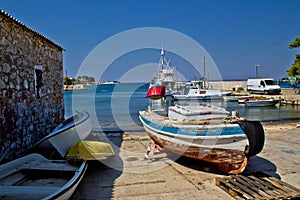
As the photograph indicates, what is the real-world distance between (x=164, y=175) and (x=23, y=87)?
170 inches

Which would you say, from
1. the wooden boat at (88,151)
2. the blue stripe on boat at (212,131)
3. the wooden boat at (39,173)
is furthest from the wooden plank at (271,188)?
the wooden boat at (39,173)

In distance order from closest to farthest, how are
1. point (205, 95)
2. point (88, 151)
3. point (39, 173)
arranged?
1. point (39, 173)
2. point (88, 151)
3. point (205, 95)

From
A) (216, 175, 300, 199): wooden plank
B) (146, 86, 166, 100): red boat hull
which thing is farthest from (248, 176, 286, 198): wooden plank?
(146, 86, 166, 100): red boat hull

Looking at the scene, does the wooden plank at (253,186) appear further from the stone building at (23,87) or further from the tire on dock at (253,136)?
the stone building at (23,87)

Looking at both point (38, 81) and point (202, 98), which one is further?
point (202, 98)

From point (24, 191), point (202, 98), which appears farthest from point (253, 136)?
point (202, 98)

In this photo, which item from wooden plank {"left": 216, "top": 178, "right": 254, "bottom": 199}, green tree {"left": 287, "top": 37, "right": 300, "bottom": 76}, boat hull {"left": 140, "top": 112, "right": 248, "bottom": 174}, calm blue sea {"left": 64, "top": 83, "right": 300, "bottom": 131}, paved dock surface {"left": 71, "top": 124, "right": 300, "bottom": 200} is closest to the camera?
wooden plank {"left": 216, "top": 178, "right": 254, "bottom": 199}

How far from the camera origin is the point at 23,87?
263 inches

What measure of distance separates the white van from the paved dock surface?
114 ft

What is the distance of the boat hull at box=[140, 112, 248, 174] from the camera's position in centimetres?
596

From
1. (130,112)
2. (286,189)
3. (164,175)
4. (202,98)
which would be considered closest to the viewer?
(286,189)

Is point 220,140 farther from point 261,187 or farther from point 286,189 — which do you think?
point 286,189

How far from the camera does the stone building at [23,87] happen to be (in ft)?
18.8

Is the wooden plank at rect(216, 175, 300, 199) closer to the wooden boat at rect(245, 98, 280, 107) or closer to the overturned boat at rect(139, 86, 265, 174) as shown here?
the overturned boat at rect(139, 86, 265, 174)
